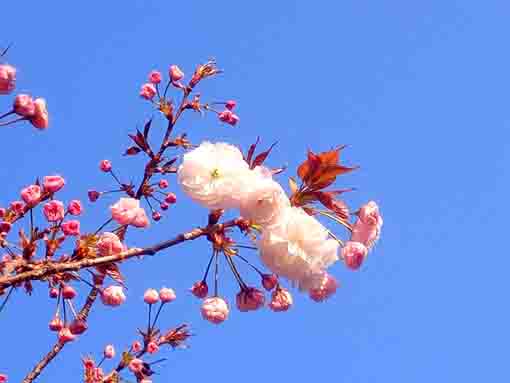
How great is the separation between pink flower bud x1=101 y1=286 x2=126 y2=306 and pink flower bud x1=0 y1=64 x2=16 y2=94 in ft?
3.36

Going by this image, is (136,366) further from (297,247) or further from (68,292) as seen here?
(297,247)

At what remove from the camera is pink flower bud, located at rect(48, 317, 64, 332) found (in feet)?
8.67

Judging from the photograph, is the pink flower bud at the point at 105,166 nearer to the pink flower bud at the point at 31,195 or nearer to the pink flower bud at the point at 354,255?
the pink flower bud at the point at 31,195

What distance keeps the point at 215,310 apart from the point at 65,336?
24.6 inches

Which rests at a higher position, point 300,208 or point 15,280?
point 300,208

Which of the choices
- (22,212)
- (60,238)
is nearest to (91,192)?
(22,212)

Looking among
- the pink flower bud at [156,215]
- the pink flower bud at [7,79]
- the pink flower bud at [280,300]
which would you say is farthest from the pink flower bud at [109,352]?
the pink flower bud at [7,79]

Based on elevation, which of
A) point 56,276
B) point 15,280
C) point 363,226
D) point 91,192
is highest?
point 91,192

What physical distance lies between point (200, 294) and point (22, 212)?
2.55 feet

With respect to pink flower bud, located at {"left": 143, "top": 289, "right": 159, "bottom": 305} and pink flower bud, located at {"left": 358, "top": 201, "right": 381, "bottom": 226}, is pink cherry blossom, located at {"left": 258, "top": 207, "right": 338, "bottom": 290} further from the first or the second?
pink flower bud, located at {"left": 143, "top": 289, "right": 159, "bottom": 305}

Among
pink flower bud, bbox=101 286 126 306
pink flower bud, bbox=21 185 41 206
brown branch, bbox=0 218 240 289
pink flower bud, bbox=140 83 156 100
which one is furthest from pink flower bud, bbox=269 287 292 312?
pink flower bud, bbox=140 83 156 100

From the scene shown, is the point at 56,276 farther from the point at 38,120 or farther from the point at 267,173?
the point at 267,173

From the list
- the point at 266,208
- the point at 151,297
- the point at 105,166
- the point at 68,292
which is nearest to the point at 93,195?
the point at 105,166

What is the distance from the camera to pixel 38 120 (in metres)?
2.10
